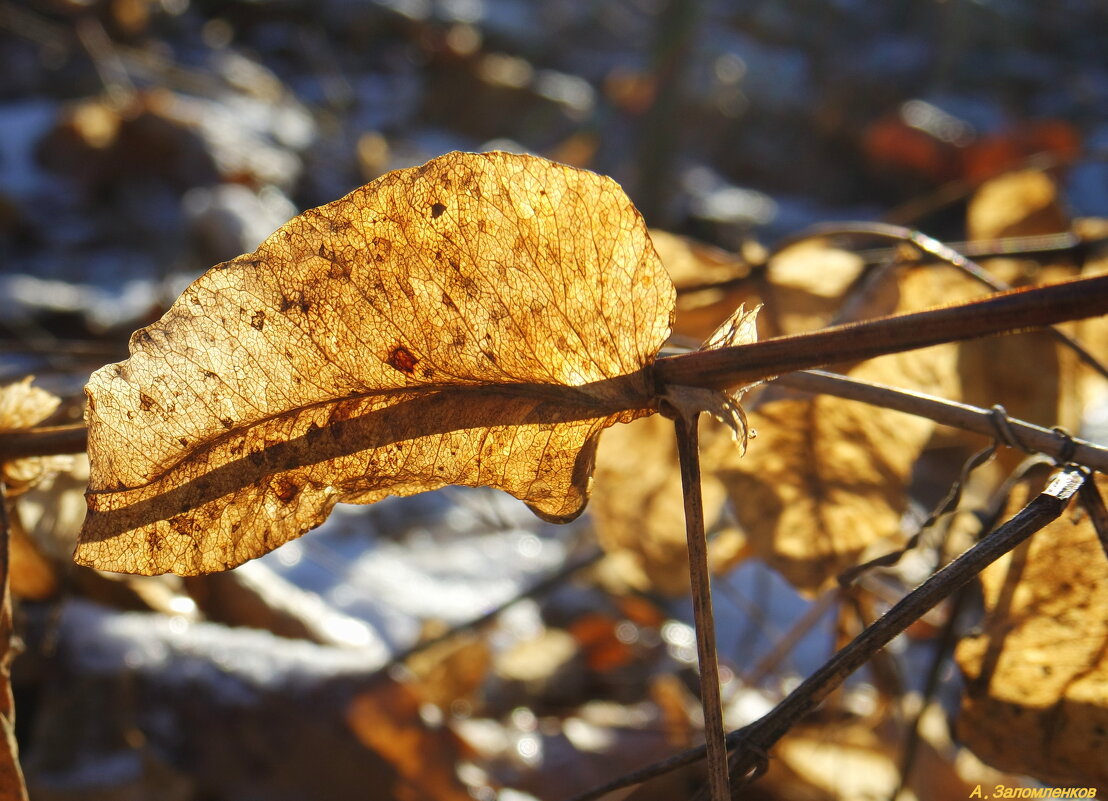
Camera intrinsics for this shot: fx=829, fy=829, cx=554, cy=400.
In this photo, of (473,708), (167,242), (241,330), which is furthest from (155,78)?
(241,330)

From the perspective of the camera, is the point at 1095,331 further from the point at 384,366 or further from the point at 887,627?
the point at 384,366

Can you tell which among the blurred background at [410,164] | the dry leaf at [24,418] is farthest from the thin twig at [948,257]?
the dry leaf at [24,418]

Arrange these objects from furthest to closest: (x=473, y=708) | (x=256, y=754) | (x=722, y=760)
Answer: (x=473, y=708) → (x=256, y=754) → (x=722, y=760)

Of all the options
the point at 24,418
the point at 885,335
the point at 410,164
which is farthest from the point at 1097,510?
the point at 410,164

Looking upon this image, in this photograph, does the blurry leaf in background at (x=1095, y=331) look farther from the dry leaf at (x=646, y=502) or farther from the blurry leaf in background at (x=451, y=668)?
the blurry leaf in background at (x=451, y=668)

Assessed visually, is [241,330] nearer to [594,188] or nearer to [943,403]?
[594,188]

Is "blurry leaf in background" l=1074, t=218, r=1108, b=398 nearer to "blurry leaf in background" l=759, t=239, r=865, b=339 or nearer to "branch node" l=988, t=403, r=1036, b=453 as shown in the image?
"blurry leaf in background" l=759, t=239, r=865, b=339

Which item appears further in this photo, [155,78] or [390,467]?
[155,78]
